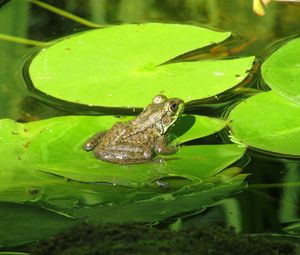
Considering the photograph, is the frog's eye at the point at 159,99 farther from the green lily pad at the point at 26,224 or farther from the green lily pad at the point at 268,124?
the green lily pad at the point at 26,224

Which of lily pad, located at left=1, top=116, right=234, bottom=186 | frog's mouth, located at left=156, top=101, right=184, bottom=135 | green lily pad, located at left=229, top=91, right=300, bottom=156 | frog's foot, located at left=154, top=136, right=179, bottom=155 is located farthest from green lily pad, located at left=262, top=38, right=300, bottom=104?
frog's foot, located at left=154, top=136, right=179, bottom=155

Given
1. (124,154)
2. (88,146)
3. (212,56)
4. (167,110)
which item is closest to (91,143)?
(88,146)

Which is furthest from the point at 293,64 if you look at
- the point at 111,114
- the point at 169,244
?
the point at 169,244

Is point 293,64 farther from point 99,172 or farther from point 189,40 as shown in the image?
point 99,172

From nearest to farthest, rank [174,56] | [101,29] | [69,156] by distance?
[69,156] < [174,56] < [101,29]

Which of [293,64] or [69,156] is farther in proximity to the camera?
[293,64]

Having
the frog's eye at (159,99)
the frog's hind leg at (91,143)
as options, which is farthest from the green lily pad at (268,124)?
the frog's hind leg at (91,143)
